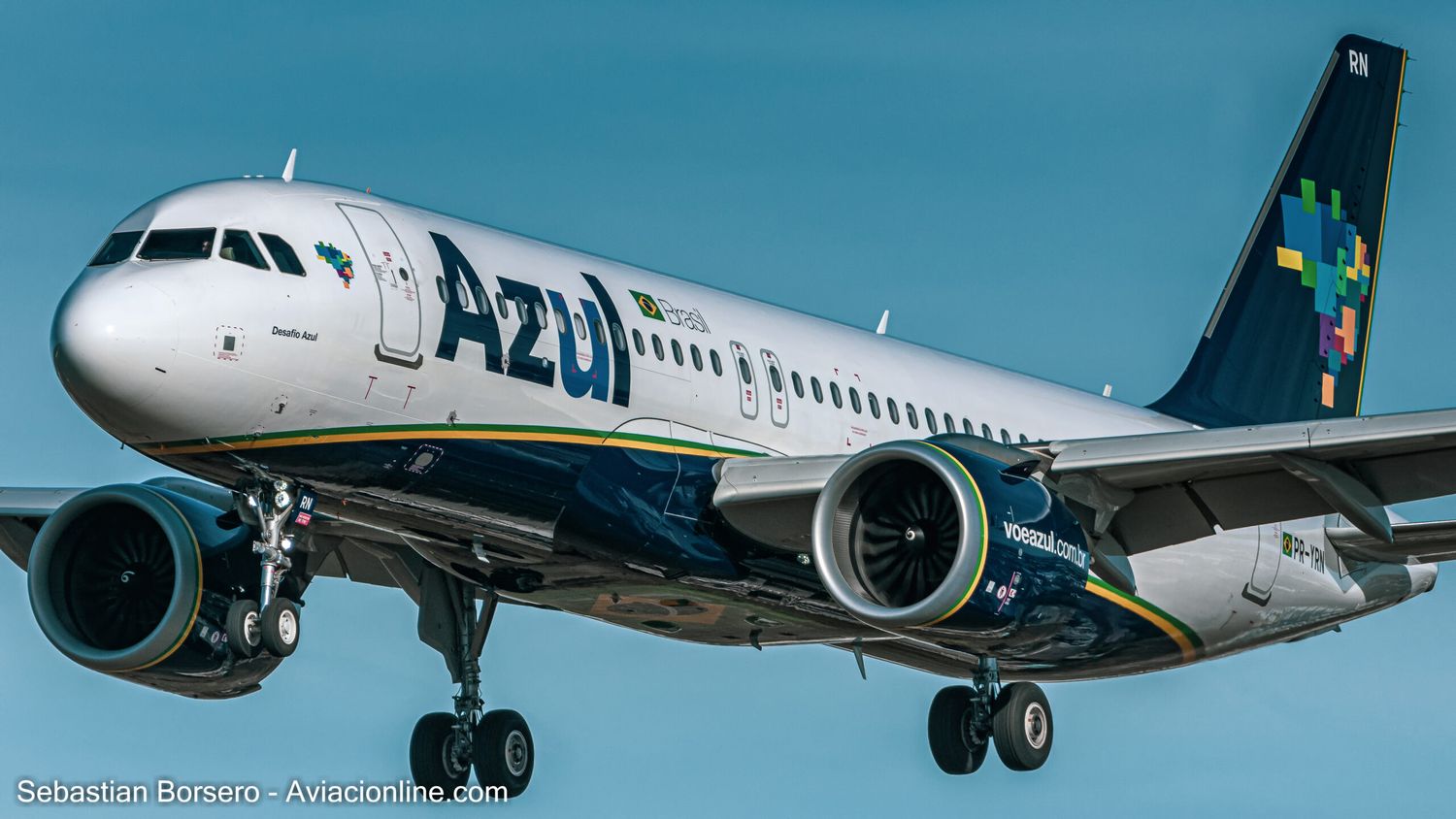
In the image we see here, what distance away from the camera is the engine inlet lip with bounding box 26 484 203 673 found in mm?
27672

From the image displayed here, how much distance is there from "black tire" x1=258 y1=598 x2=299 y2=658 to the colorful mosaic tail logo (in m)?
20.5

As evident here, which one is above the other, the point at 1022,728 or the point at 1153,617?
the point at 1153,617

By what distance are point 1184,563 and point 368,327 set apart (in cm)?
1291

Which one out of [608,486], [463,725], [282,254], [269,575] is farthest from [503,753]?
[282,254]

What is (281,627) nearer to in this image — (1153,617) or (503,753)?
(503,753)

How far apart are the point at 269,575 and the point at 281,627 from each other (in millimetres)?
529

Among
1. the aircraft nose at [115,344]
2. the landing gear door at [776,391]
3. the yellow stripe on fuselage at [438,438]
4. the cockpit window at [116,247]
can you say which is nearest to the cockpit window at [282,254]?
the cockpit window at [116,247]

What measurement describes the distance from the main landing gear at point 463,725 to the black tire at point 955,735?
5658mm

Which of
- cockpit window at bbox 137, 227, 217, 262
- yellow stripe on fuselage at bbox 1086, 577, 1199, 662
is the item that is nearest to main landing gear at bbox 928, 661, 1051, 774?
yellow stripe on fuselage at bbox 1086, 577, 1199, 662

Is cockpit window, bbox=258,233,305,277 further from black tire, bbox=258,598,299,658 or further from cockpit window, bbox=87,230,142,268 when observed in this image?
black tire, bbox=258,598,299,658

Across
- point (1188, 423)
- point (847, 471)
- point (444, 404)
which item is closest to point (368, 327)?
point (444, 404)

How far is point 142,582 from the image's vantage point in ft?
93.2

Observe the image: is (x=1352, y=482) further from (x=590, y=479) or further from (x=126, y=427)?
(x=126, y=427)

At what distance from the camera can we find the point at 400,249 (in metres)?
23.5
